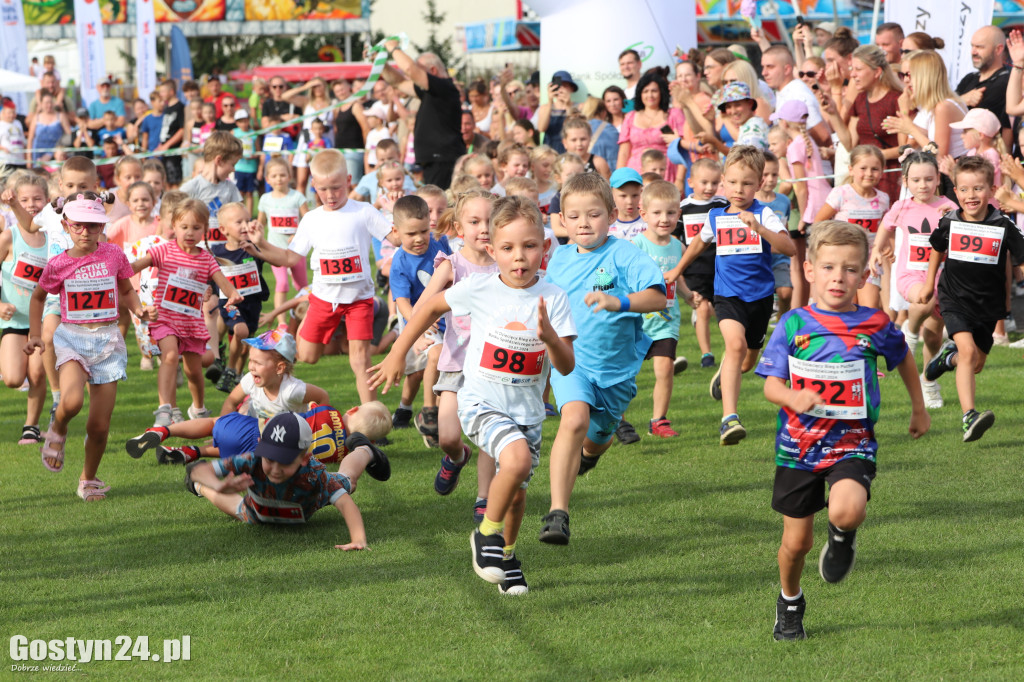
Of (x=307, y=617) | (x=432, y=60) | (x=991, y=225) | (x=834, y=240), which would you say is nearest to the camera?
(x=834, y=240)

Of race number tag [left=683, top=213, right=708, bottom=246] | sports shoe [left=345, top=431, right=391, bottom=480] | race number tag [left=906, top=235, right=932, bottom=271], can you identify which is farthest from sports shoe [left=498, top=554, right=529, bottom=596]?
race number tag [left=906, top=235, right=932, bottom=271]

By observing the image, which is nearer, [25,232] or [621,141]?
[25,232]

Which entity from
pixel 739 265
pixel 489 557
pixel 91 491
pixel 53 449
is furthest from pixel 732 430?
pixel 53 449

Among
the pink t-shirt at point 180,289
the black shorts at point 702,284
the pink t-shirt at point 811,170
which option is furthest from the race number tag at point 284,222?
the pink t-shirt at point 811,170

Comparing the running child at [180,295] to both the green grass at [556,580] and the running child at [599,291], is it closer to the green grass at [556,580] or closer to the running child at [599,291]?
the green grass at [556,580]

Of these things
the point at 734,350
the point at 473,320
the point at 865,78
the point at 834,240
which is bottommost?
the point at 734,350

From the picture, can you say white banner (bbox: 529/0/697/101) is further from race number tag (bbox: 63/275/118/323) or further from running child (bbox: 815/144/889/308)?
race number tag (bbox: 63/275/118/323)

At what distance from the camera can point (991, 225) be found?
762cm

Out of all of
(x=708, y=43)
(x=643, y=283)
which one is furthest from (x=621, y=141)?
(x=708, y=43)

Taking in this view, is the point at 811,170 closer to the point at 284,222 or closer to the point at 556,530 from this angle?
the point at 284,222

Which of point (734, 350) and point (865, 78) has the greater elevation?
point (865, 78)

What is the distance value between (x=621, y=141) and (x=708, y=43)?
2561cm

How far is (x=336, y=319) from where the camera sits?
344 inches

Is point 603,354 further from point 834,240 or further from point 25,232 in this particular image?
point 25,232
